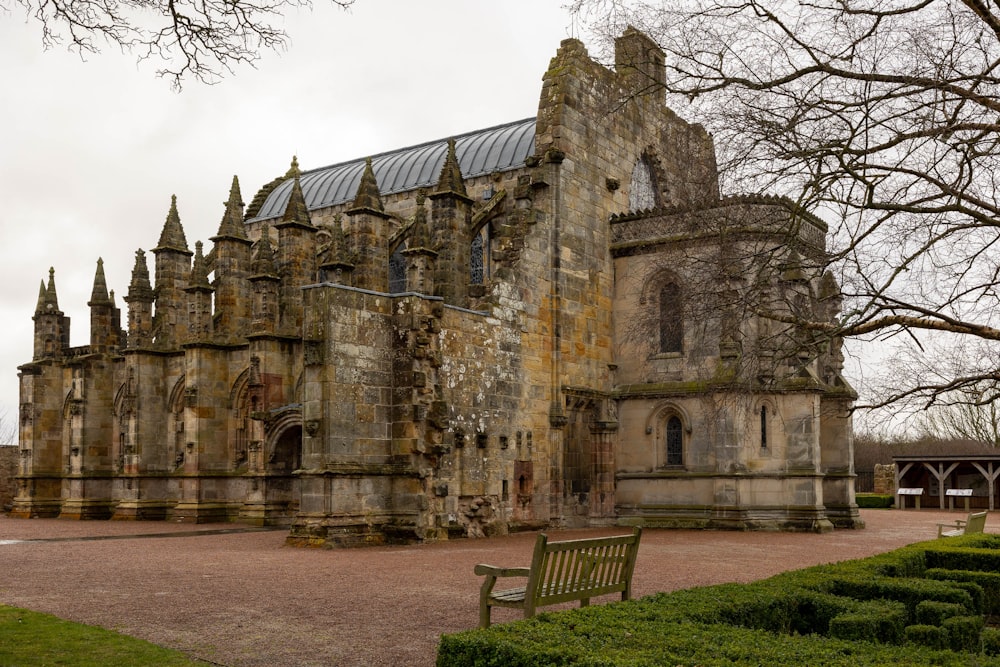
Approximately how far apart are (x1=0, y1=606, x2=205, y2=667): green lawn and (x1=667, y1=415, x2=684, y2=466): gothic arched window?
18.4 metres

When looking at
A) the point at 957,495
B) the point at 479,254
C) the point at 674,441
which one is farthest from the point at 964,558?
the point at 957,495

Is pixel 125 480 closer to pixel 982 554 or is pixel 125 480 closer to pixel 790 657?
pixel 982 554

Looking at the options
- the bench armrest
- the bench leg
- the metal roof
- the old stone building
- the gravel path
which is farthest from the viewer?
the metal roof

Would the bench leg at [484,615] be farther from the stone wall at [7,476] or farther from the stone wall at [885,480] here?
the stone wall at [885,480]

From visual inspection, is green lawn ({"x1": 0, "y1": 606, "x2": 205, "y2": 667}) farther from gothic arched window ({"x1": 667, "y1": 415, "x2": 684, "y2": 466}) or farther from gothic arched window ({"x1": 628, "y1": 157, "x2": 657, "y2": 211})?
gothic arched window ({"x1": 628, "y1": 157, "x2": 657, "y2": 211})

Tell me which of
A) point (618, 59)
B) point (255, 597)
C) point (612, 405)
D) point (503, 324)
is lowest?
point (255, 597)

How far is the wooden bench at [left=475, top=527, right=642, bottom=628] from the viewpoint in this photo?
820 cm

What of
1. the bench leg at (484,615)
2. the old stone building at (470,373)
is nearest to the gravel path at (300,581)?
the bench leg at (484,615)

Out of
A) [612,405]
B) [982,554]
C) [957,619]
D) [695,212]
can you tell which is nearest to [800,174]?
[695,212]

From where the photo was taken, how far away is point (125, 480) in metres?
30.6

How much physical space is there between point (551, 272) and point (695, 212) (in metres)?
12.1

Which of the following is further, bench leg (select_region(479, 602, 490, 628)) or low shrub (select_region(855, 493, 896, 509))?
low shrub (select_region(855, 493, 896, 509))

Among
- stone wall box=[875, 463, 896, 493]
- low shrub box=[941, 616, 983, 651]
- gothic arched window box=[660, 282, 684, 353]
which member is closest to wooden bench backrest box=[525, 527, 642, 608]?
low shrub box=[941, 616, 983, 651]

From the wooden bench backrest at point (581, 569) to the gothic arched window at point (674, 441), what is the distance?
51.7 feet
